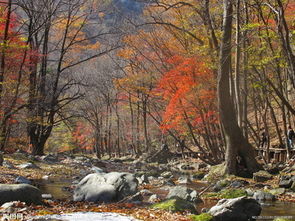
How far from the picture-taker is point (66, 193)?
11.1 meters

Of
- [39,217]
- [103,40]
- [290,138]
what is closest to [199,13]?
[290,138]

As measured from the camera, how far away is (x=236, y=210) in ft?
26.0

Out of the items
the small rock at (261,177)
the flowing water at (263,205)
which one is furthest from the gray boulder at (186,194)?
the small rock at (261,177)

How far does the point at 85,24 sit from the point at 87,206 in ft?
62.9

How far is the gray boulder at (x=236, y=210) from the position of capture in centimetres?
769

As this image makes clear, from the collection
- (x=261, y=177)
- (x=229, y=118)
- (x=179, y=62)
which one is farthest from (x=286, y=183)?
(x=179, y=62)

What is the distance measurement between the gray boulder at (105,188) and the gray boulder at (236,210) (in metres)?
2.89

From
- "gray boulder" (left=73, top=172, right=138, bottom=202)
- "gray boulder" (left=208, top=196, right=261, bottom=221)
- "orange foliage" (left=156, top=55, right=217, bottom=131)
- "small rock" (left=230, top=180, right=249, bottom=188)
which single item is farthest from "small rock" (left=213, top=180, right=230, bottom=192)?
"orange foliage" (left=156, top=55, right=217, bottom=131)

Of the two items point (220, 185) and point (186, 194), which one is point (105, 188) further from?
point (220, 185)

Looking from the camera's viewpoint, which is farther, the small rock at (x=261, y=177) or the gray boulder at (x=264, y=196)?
the small rock at (x=261, y=177)

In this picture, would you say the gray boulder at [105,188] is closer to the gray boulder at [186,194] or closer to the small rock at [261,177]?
the gray boulder at [186,194]

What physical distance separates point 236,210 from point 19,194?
4.67 meters

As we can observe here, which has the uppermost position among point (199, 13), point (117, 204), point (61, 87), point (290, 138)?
point (199, 13)

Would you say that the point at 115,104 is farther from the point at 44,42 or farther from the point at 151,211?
the point at 151,211
